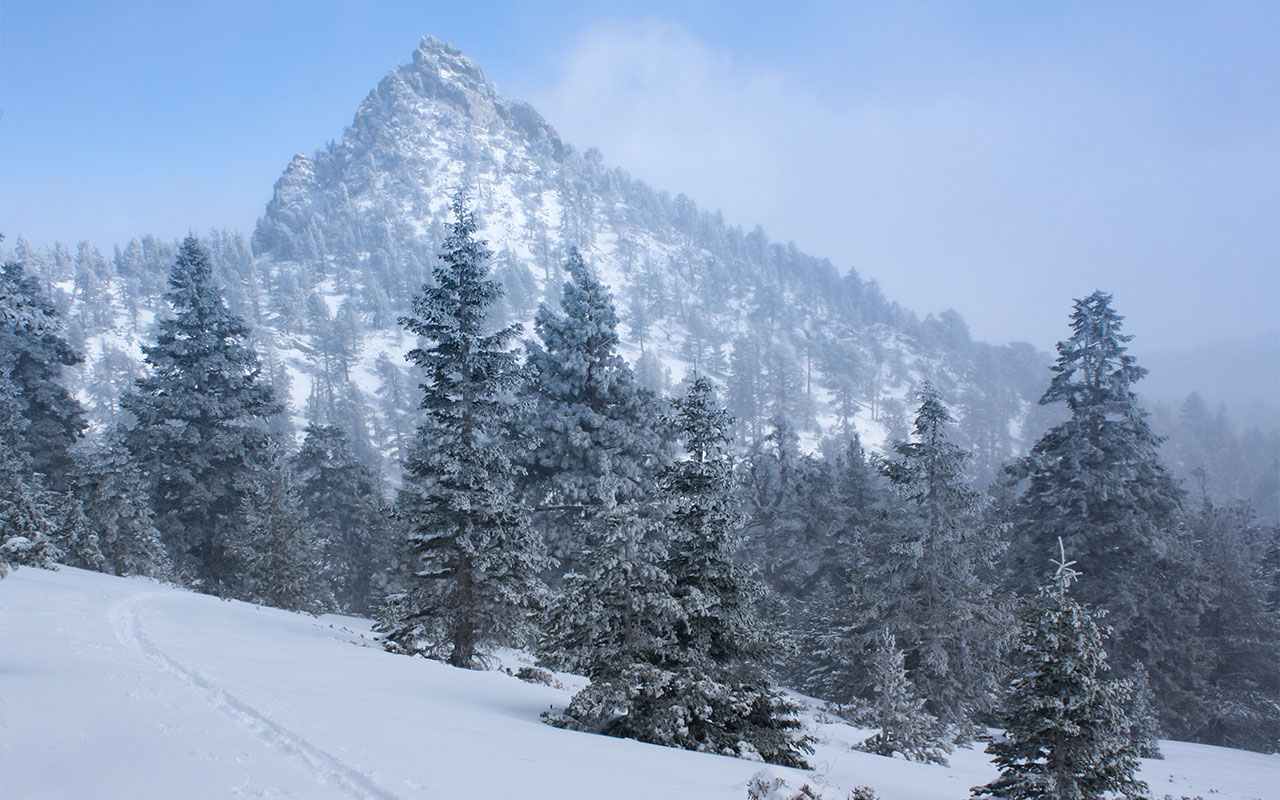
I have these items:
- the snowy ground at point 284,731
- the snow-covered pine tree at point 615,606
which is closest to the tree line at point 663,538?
the snow-covered pine tree at point 615,606

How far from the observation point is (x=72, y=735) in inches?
296

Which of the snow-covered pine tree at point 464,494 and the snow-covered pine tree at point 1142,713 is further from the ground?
the snow-covered pine tree at point 464,494

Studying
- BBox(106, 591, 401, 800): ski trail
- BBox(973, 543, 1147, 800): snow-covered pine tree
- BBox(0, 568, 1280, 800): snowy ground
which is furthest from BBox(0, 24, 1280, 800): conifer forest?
→ BBox(106, 591, 401, 800): ski trail

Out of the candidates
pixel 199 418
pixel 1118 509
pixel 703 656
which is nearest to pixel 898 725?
pixel 703 656

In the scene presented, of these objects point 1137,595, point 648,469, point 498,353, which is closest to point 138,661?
point 498,353

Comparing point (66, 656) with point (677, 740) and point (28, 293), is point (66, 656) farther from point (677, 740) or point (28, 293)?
point (28, 293)

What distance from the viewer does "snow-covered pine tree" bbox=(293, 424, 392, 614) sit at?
48438mm

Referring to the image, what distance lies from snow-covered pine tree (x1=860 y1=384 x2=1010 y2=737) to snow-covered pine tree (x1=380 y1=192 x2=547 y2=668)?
12.1 m

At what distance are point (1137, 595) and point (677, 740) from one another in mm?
24587

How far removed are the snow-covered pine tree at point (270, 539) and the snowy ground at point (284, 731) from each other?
12.0 metres

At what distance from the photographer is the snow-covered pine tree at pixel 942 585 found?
22391 millimetres

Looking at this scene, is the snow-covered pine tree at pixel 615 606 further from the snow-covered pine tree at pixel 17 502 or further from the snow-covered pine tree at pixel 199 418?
the snow-covered pine tree at pixel 199 418

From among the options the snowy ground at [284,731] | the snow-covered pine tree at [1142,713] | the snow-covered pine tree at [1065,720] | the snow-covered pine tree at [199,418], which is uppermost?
the snow-covered pine tree at [199,418]

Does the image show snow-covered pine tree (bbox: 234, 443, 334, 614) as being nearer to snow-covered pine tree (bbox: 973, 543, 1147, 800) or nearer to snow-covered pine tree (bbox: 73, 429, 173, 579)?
snow-covered pine tree (bbox: 73, 429, 173, 579)
